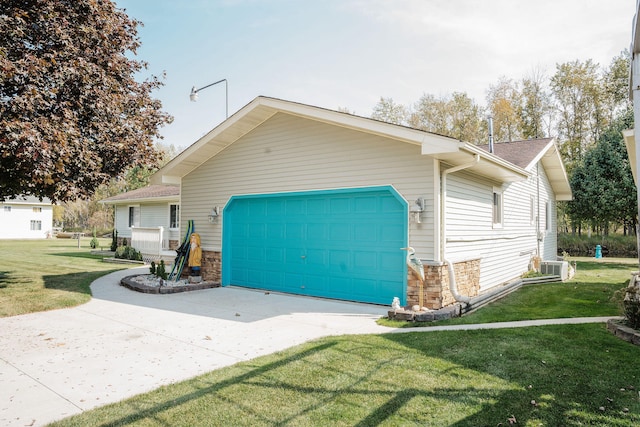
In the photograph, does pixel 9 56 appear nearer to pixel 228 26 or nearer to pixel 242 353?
pixel 228 26

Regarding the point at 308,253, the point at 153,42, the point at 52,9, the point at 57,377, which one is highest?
the point at 153,42

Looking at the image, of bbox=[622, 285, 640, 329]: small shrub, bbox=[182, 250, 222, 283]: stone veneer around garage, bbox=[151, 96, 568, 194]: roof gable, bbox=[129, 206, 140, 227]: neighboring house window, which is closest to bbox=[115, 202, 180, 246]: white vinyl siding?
bbox=[129, 206, 140, 227]: neighboring house window

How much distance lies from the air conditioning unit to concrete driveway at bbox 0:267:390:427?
7.57 metres

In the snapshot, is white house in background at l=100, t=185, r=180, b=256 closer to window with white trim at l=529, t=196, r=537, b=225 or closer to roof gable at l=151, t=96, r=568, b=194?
roof gable at l=151, t=96, r=568, b=194

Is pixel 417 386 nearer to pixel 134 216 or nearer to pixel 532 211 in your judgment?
pixel 532 211

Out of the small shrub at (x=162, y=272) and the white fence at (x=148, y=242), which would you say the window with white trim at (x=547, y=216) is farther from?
the white fence at (x=148, y=242)

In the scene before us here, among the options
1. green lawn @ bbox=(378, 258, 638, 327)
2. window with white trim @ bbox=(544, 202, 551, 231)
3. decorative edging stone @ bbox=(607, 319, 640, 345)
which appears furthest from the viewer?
window with white trim @ bbox=(544, 202, 551, 231)

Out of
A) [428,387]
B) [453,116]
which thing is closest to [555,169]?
[428,387]

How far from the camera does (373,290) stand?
8102mm

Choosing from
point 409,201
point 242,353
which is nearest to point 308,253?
point 409,201

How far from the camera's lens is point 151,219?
21703 millimetres

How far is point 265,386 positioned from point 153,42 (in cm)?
1103

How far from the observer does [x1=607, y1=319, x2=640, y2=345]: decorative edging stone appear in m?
5.19

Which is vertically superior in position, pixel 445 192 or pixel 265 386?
pixel 445 192
